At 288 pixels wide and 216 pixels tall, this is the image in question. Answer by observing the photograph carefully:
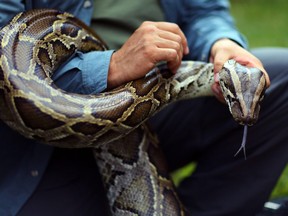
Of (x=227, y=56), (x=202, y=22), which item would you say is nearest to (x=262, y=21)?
(x=202, y=22)

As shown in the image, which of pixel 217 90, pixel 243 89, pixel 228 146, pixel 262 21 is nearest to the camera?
pixel 243 89

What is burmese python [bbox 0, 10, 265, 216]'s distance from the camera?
206 cm

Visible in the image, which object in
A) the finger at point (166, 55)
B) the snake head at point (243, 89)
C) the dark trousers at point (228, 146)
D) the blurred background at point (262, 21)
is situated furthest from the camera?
the blurred background at point (262, 21)

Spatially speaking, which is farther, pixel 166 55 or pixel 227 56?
pixel 227 56

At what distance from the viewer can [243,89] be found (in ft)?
6.82

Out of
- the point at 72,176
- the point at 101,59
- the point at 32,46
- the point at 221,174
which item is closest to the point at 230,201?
the point at 221,174

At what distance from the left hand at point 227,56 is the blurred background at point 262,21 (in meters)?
3.82

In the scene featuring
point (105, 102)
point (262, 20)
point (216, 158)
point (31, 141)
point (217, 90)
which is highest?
point (105, 102)

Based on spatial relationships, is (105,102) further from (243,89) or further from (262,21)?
(262,21)

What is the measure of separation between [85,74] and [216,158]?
89 cm

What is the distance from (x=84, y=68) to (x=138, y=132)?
0.41 metres

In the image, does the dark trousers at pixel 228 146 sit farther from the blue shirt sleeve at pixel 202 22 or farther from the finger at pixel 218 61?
the finger at pixel 218 61

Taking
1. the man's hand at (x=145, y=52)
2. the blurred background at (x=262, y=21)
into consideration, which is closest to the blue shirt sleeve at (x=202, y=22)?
the man's hand at (x=145, y=52)

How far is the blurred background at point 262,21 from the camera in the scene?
6678 mm
